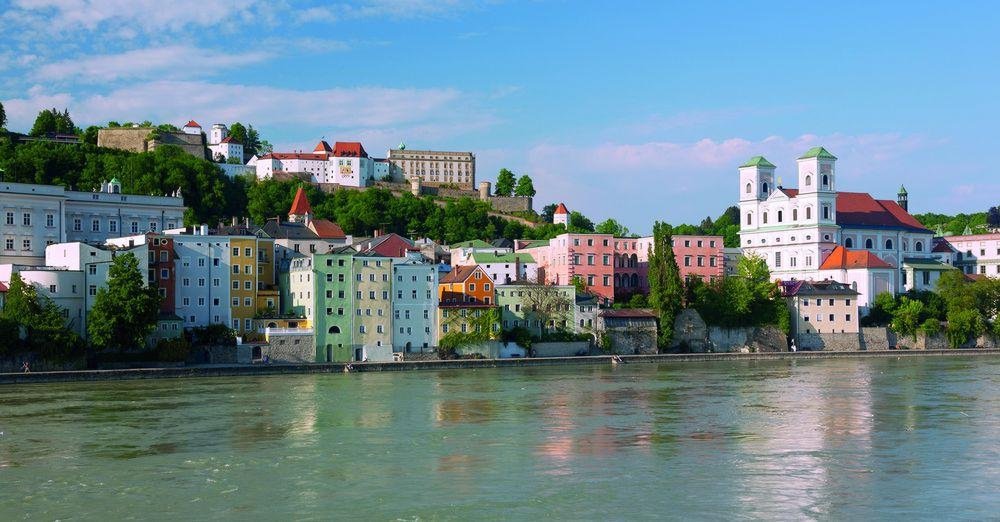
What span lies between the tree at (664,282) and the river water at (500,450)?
53.9ft

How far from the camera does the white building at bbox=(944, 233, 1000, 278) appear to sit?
82438 mm

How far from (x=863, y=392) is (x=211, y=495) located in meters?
25.9

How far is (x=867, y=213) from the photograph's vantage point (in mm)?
79500

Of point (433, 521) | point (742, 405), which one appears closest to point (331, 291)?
point (742, 405)

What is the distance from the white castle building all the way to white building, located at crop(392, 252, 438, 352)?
88.0 feet

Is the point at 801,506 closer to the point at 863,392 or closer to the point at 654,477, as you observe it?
→ the point at 654,477

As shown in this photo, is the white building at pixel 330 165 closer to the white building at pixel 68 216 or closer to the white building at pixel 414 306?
the white building at pixel 68 216

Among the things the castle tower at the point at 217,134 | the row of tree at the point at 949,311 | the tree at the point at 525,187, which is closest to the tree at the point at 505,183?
the tree at the point at 525,187

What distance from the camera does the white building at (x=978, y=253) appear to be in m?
82.4

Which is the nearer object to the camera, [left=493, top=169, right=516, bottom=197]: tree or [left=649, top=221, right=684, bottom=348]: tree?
[left=649, top=221, right=684, bottom=348]: tree

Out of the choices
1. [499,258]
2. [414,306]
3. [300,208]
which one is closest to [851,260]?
[499,258]

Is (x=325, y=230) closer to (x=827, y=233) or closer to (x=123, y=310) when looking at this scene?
(x=123, y=310)

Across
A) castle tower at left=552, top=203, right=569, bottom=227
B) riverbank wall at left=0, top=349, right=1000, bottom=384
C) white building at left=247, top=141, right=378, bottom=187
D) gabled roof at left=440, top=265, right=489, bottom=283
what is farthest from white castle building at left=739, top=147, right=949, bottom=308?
white building at left=247, top=141, right=378, bottom=187

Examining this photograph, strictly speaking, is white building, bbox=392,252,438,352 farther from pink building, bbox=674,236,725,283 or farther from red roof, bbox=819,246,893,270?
red roof, bbox=819,246,893,270
